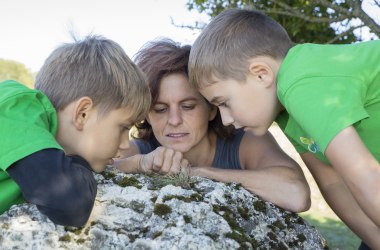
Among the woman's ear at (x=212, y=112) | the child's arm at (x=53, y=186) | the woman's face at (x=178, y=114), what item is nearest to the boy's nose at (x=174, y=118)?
the woman's face at (x=178, y=114)

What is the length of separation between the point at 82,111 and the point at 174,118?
113 cm

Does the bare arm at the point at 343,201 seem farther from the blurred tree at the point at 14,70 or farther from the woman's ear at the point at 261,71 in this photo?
the blurred tree at the point at 14,70

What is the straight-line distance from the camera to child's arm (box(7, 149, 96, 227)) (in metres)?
2.10

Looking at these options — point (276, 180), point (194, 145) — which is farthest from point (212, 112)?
point (276, 180)

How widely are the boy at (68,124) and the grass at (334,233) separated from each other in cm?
414

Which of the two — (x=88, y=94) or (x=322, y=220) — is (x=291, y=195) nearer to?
(x=88, y=94)

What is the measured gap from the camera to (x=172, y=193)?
98.6 inches

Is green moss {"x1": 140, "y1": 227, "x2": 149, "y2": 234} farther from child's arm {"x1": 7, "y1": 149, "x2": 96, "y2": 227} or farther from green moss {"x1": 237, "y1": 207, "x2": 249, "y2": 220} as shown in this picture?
green moss {"x1": 237, "y1": 207, "x2": 249, "y2": 220}

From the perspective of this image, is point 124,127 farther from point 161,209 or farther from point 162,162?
point 161,209

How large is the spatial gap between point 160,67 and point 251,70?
0.87 metres

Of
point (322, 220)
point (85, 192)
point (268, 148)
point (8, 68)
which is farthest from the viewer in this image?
point (8, 68)

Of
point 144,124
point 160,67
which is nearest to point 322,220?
point 144,124

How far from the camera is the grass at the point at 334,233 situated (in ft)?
22.5

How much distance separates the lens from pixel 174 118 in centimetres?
367
